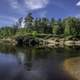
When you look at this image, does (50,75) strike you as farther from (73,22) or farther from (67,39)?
(73,22)

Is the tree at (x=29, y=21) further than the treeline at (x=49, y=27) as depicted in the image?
Yes

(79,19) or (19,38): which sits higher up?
(79,19)

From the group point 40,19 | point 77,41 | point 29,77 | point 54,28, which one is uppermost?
point 40,19

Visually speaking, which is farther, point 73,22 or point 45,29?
point 45,29

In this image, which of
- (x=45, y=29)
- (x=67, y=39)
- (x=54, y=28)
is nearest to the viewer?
(x=67, y=39)

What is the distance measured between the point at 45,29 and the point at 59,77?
445ft

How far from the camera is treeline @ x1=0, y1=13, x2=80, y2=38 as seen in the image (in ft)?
462

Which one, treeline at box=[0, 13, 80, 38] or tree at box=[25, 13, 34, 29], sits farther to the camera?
tree at box=[25, 13, 34, 29]

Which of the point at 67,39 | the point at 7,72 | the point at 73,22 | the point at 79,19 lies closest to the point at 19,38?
the point at 67,39

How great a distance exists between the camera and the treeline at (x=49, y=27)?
14088 centimetres

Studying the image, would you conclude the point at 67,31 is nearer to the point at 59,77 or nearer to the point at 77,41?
the point at 77,41

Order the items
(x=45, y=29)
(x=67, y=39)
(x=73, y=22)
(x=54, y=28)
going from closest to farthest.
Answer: (x=67, y=39)
(x=73, y=22)
(x=54, y=28)
(x=45, y=29)

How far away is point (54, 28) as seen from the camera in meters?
153

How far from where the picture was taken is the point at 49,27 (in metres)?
165
